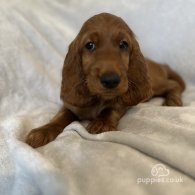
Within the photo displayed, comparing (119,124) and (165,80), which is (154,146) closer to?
(119,124)

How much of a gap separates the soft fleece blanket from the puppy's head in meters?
0.15

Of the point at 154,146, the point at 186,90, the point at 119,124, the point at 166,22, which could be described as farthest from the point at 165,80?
the point at 154,146

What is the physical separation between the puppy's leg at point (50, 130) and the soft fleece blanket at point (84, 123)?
0.06 m

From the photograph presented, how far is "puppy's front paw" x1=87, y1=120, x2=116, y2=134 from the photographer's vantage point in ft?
5.92

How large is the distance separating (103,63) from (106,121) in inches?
12.3

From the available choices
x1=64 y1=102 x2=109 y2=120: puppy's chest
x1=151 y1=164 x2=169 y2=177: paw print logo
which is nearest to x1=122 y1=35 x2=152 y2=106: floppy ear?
x1=64 y1=102 x2=109 y2=120: puppy's chest

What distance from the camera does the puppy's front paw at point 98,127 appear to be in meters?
1.81

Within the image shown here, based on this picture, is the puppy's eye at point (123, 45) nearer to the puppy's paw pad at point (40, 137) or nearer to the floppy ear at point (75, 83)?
the floppy ear at point (75, 83)

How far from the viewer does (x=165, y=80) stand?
100 inches

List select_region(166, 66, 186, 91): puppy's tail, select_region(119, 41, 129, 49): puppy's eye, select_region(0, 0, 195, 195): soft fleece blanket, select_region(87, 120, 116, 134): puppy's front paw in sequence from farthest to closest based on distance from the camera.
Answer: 1. select_region(166, 66, 186, 91): puppy's tail
2. select_region(119, 41, 129, 49): puppy's eye
3. select_region(87, 120, 116, 134): puppy's front paw
4. select_region(0, 0, 195, 195): soft fleece blanket

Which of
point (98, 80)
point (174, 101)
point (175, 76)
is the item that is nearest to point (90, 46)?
point (98, 80)

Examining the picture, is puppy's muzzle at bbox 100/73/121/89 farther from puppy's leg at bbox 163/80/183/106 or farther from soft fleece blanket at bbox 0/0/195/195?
puppy's leg at bbox 163/80/183/106

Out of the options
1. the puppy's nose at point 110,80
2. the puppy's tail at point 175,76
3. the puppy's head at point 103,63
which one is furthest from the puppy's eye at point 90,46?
the puppy's tail at point 175,76

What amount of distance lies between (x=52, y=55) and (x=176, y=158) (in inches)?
57.0
